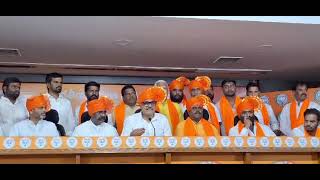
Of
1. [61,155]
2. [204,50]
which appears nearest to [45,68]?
[204,50]

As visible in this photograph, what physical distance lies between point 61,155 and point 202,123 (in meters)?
1.05

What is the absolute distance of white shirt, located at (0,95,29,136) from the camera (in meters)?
3.03

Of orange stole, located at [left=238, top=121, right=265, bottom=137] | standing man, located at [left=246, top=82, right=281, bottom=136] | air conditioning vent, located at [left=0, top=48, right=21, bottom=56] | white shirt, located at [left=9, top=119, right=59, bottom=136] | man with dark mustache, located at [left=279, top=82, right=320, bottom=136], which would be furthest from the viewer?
air conditioning vent, located at [left=0, top=48, right=21, bottom=56]

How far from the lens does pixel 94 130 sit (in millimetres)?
2814

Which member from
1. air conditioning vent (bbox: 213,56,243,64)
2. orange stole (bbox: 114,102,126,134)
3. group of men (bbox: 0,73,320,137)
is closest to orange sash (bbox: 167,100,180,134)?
group of men (bbox: 0,73,320,137)

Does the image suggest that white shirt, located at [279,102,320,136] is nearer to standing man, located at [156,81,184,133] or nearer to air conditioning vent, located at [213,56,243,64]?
standing man, located at [156,81,184,133]

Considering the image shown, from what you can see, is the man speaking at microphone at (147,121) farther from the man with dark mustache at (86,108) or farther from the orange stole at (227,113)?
the orange stole at (227,113)

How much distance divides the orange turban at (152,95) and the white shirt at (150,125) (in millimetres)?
120

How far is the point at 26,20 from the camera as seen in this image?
147 inches

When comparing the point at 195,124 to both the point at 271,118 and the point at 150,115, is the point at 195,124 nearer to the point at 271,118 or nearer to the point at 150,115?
the point at 150,115

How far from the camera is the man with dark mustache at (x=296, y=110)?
324cm

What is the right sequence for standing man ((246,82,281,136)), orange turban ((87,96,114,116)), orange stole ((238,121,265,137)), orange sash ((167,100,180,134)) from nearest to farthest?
orange turban ((87,96,114,116)), orange stole ((238,121,265,137)), orange sash ((167,100,180,134)), standing man ((246,82,281,136))

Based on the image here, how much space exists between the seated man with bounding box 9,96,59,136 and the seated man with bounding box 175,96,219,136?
90 cm

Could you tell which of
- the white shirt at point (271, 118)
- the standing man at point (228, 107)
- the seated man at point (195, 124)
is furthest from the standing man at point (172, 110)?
the white shirt at point (271, 118)
